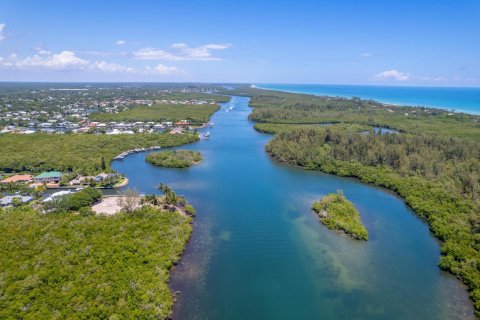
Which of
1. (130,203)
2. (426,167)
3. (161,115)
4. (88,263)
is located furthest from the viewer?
(161,115)

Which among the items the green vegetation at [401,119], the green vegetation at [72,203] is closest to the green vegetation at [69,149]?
the green vegetation at [72,203]

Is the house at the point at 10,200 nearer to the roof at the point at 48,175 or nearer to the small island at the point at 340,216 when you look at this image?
the roof at the point at 48,175

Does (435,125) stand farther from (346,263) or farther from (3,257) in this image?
(3,257)

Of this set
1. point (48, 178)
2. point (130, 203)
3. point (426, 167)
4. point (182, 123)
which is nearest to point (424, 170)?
point (426, 167)

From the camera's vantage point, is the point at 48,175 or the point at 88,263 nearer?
the point at 88,263

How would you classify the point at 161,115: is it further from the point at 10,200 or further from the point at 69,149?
the point at 10,200

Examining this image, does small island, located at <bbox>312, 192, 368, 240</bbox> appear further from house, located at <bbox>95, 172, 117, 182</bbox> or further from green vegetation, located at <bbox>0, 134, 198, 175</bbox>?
green vegetation, located at <bbox>0, 134, 198, 175</bbox>

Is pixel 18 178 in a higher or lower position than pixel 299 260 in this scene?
higher

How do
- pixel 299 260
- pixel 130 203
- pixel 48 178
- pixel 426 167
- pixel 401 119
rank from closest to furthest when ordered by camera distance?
1. pixel 299 260
2. pixel 130 203
3. pixel 48 178
4. pixel 426 167
5. pixel 401 119
